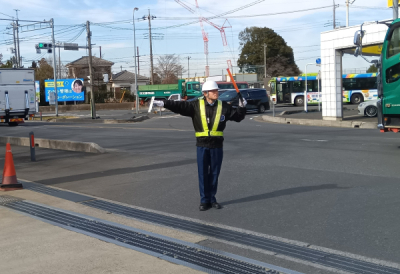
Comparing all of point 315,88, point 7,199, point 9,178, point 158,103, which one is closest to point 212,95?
point 158,103

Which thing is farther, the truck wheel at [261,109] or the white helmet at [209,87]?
the truck wheel at [261,109]

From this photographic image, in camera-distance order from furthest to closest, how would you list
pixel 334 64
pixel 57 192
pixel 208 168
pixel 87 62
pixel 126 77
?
pixel 126 77 → pixel 87 62 → pixel 334 64 → pixel 57 192 → pixel 208 168

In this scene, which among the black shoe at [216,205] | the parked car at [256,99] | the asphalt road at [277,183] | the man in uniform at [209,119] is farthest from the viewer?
the parked car at [256,99]

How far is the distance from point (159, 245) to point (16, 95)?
2585 cm

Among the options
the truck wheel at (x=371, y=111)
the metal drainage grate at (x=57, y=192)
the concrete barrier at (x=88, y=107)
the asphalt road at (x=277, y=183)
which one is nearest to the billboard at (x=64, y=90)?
the concrete barrier at (x=88, y=107)

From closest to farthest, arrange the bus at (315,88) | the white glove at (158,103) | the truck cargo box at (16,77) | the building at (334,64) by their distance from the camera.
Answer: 1. the white glove at (158,103)
2. the building at (334,64)
3. the truck cargo box at (16,77)
4. the bus at (315,88)

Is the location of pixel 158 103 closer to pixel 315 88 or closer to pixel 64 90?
pixel 315 88

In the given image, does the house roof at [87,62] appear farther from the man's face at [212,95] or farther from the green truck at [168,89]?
the man's face at [212,95]

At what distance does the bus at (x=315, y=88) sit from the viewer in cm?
4319

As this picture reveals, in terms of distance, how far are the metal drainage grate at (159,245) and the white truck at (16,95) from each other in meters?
23.1

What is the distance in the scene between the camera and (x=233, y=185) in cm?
862

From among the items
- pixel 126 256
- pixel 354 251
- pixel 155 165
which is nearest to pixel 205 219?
pixel 126 256

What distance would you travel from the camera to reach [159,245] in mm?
5383

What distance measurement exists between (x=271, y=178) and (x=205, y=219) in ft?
9.52
